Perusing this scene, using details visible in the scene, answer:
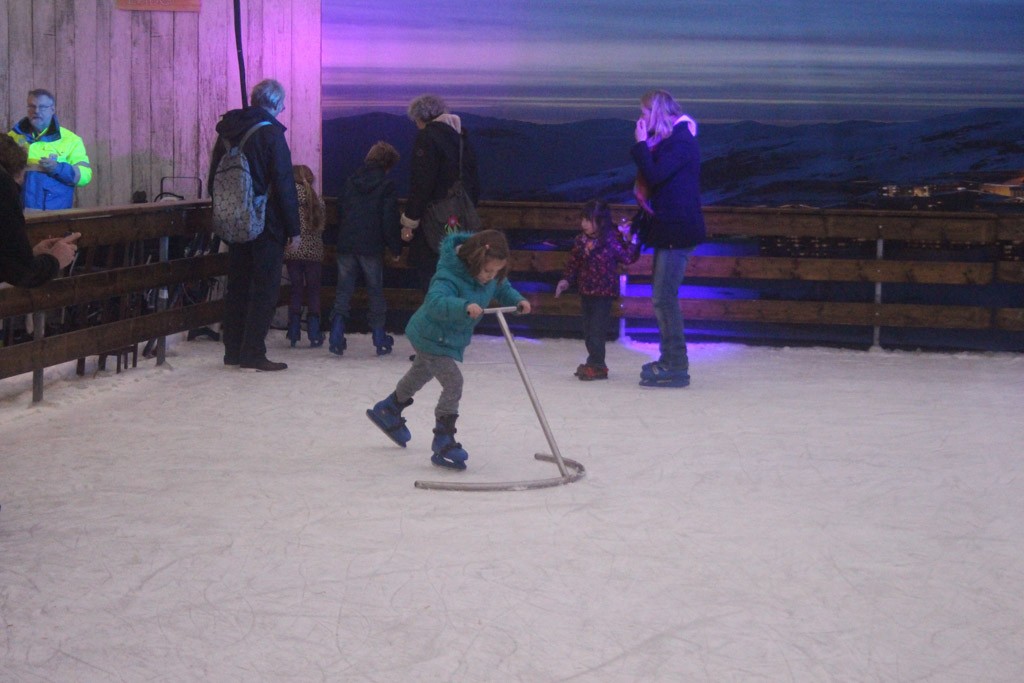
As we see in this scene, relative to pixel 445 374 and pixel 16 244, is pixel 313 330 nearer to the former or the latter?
pixel 445 374

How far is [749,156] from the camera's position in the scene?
34.7 ft

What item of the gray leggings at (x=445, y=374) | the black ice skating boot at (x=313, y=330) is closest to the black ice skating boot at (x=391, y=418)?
the gray leggings at (x=445, y=374)

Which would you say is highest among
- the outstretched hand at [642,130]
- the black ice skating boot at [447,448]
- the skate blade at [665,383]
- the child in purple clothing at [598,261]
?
the outstretched hand at [642,130]

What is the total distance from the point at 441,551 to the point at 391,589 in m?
0.42

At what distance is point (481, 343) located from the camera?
9.66 m

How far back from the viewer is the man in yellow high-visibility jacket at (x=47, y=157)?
325 inches

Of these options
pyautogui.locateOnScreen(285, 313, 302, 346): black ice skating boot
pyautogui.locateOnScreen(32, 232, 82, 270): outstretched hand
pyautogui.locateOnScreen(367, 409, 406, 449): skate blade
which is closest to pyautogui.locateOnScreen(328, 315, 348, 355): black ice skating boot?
pyautogui.locateOnScreen(285, 313, 302, 346): black ice skating boot

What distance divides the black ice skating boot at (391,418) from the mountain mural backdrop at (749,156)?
179 inches

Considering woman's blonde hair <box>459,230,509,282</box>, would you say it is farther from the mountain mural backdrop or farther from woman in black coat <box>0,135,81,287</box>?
the mountain mural backdrop

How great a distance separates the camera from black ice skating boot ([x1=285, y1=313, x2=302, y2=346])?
9.17 m

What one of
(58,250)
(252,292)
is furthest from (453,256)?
(252,292)

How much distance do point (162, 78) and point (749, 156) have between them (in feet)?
14.2

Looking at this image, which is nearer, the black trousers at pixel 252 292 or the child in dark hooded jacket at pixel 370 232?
the black trousers at pixel 252 292

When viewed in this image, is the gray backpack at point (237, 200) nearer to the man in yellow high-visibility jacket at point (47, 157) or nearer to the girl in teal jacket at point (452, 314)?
the man in yellow high-visibility jacket at point (47, 157)
